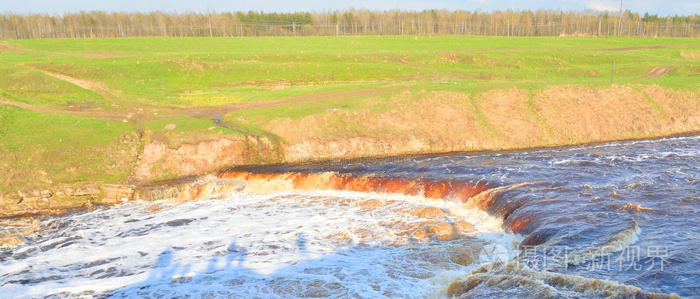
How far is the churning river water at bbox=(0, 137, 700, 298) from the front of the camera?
12.6 metres

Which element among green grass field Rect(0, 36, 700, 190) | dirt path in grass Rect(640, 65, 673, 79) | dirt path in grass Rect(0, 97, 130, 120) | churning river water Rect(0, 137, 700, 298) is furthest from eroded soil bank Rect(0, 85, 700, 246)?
dirt path in grass Rect(640, 65, 673, 79)

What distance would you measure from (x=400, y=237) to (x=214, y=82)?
2935 centimetres

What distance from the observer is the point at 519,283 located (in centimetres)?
1163

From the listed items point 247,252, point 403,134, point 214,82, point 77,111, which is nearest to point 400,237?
point 247,252

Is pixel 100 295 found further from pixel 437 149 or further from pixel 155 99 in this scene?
pixel 155 99

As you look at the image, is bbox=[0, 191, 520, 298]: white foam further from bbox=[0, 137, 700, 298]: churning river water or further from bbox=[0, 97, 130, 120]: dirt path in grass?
bbox=[0, 97, 130, 120]: dirt path in grass

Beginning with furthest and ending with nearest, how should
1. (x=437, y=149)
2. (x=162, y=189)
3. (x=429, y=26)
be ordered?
(x=429, y=26) → (x=437, y=149) → (x=162, y=189)

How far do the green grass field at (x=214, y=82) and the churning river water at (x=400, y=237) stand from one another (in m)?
5.57

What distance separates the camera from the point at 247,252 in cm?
1594

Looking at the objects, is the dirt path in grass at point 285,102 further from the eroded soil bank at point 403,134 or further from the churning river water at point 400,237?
the churning river water at point 400,237

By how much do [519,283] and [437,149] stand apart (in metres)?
16.7

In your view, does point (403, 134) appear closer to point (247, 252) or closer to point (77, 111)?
point (247, 252)

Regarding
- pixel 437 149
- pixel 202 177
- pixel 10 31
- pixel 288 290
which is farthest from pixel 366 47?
A: pixel 10 31

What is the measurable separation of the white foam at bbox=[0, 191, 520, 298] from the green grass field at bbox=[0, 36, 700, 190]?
21.6 ft
